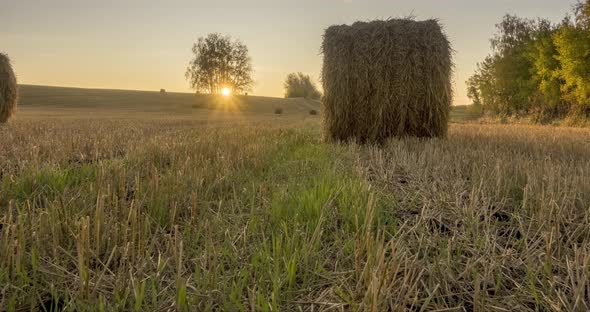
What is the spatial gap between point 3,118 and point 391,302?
1845cm

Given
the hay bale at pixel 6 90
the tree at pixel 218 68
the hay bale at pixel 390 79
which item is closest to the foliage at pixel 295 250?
the hay bale at pixel 390 79

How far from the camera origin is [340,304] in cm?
139

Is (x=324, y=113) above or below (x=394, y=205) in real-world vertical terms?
above

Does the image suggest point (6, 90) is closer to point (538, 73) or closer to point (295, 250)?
point (295, 250)

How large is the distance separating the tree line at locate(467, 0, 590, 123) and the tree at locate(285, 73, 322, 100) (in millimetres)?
50190

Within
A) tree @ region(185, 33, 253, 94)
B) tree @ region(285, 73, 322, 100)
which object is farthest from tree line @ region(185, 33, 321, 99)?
tree @ region(285, 73, 322, 100)

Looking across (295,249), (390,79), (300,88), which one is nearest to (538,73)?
(390,79)

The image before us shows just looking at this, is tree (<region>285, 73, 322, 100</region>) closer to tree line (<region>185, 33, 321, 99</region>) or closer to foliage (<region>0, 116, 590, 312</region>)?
tree line (<region>185, 33, 321, 99</region>)

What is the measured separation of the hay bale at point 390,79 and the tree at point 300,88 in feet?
250

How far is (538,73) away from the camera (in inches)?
1096

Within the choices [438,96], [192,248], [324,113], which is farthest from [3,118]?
[192,248]

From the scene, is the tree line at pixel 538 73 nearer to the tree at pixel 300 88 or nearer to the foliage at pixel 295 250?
the foliage at pixel 295 250

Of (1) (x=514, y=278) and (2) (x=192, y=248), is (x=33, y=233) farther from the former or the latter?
(1) (x=514, y=278)

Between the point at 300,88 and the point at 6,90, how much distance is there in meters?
71.5
